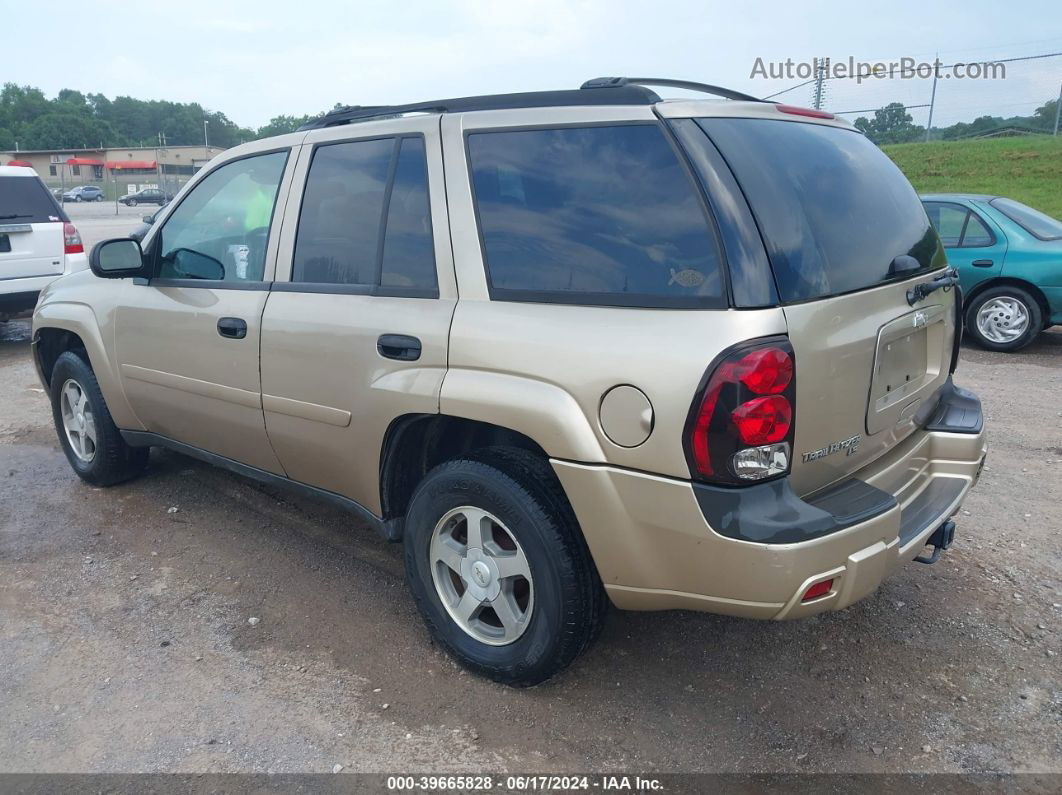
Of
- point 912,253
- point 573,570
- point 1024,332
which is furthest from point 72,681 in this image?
point 1024,332

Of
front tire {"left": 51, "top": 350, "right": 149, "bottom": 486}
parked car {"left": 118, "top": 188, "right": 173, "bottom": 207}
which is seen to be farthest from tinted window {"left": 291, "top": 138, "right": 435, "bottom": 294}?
parked car {"left": 118, "top": 188, "right": 173, "bottom": 207}

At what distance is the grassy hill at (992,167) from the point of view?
62.2 ft

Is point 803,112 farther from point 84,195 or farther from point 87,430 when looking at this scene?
point 84,195

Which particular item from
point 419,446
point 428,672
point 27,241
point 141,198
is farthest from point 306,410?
point 141,198

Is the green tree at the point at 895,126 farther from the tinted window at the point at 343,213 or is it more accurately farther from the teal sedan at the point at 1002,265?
the tinted window at the point at 343,213

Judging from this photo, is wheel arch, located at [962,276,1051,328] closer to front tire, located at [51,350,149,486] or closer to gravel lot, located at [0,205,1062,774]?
gravel lot, located at [0,205,1062,774]

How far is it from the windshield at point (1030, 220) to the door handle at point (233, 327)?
7.73 m

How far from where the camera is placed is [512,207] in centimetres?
281

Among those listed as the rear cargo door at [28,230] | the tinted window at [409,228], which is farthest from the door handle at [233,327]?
the rear cargo door at [28,230]

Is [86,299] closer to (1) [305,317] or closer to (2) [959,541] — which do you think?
(1) [305,317]

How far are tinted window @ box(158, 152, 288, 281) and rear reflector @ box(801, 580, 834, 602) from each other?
8.29ft

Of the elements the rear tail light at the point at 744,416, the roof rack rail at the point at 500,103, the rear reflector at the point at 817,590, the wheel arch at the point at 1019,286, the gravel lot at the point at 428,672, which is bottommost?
the wheel arch at the point at 1019,286

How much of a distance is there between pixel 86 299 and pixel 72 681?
222 centimetres

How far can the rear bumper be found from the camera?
2.31 metres
